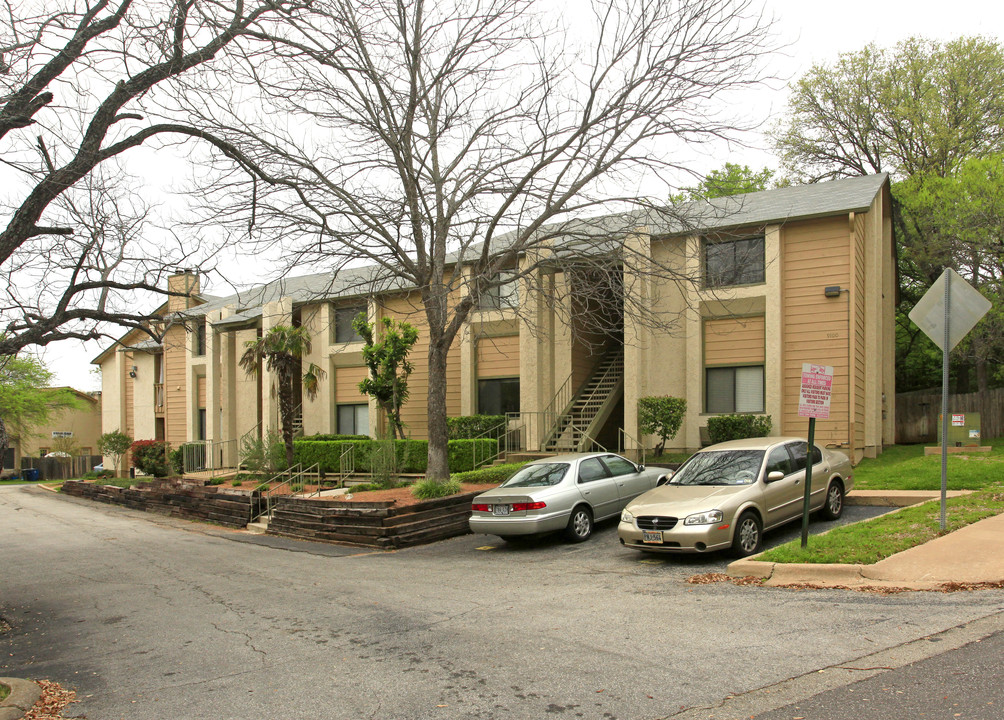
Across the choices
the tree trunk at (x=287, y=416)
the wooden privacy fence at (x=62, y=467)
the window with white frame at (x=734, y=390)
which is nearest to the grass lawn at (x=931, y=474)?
the window with white frame at (x=734, y=390)

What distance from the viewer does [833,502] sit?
1211cm

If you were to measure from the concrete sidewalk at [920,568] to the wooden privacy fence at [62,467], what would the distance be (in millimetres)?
48074

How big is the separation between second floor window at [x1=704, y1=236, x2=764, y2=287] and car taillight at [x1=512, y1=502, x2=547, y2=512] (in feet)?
27.3

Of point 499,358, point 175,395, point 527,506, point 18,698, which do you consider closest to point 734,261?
point 499,358

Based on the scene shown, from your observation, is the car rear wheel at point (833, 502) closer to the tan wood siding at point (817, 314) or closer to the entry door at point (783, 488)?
the entry door at point (783, 488)

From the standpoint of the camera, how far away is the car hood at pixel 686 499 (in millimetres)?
10306

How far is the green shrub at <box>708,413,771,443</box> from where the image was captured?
17766 mm

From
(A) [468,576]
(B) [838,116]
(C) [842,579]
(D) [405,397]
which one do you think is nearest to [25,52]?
(A) [468,576]

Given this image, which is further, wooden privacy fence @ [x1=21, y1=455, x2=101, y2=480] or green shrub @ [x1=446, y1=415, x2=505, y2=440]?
wooden privacy fence @ [x1=21, y1=455, x2=101, y2=480]

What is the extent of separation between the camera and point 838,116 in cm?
3594

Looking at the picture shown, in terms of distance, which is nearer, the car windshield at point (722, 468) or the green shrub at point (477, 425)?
the car windshield at point (722, 468)

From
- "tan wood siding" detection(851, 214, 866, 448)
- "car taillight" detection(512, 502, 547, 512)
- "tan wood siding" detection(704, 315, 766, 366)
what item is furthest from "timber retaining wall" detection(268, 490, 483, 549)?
"tan wood siding" detection(851, 214, 866, 448)

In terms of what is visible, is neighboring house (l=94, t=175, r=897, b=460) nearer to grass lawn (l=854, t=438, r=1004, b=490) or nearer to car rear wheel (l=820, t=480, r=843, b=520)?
grass lawn (l=854, t=438, r=1004, b=490)

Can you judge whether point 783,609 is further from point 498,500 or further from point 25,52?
point 25,52
